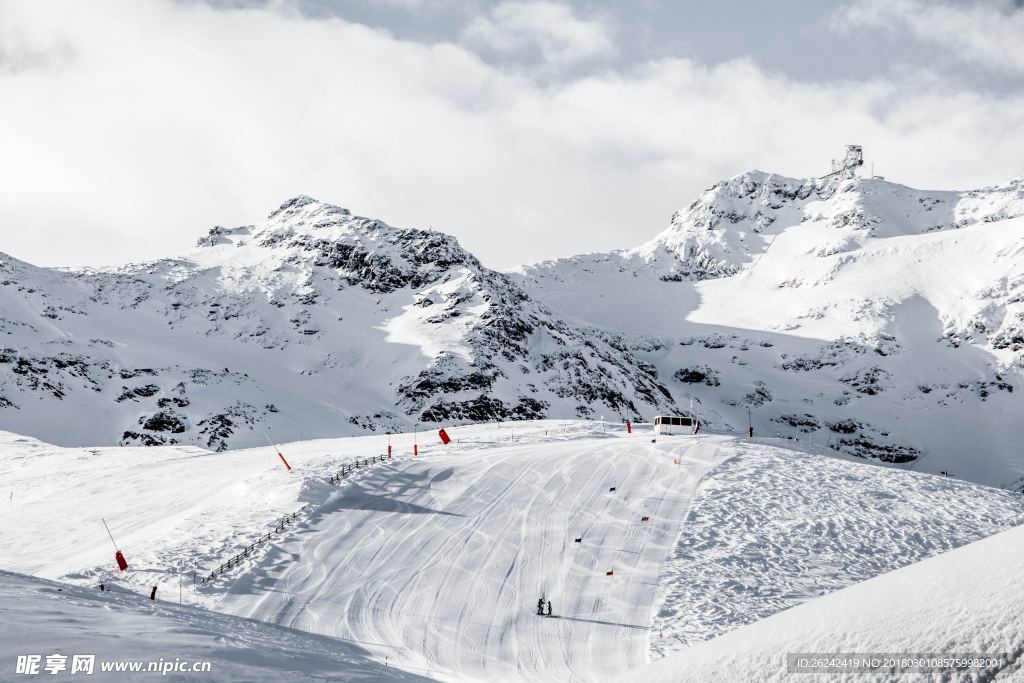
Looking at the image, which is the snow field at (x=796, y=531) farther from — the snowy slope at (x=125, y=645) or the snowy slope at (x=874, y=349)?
the snowy slope at (x=874, y=349)

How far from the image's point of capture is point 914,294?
559ft

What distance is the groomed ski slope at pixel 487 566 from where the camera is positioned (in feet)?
81.3

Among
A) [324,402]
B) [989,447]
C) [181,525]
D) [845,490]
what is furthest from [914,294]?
[181,525]

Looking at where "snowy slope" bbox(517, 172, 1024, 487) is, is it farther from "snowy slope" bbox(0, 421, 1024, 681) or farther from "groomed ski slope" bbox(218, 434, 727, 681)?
"groomed ski slope" bbox(218, 434, 727, 681)

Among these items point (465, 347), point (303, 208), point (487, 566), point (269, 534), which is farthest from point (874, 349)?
point (269, 534)

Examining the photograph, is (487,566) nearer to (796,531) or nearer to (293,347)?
(796,531)

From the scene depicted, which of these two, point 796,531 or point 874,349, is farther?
point 874,349

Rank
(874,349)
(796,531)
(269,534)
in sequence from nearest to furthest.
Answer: (269,534)
(796,531)
(874,349)

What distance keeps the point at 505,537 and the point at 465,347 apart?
85.6m

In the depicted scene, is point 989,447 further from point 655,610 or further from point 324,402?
point 655,610

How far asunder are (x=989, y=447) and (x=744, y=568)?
12140cm

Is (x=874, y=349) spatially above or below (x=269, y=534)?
above

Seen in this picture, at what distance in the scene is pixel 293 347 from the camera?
4931 inches

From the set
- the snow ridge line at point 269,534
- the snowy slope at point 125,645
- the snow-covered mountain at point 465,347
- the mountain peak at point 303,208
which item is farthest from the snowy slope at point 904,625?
the mountain peak at point 303,208
